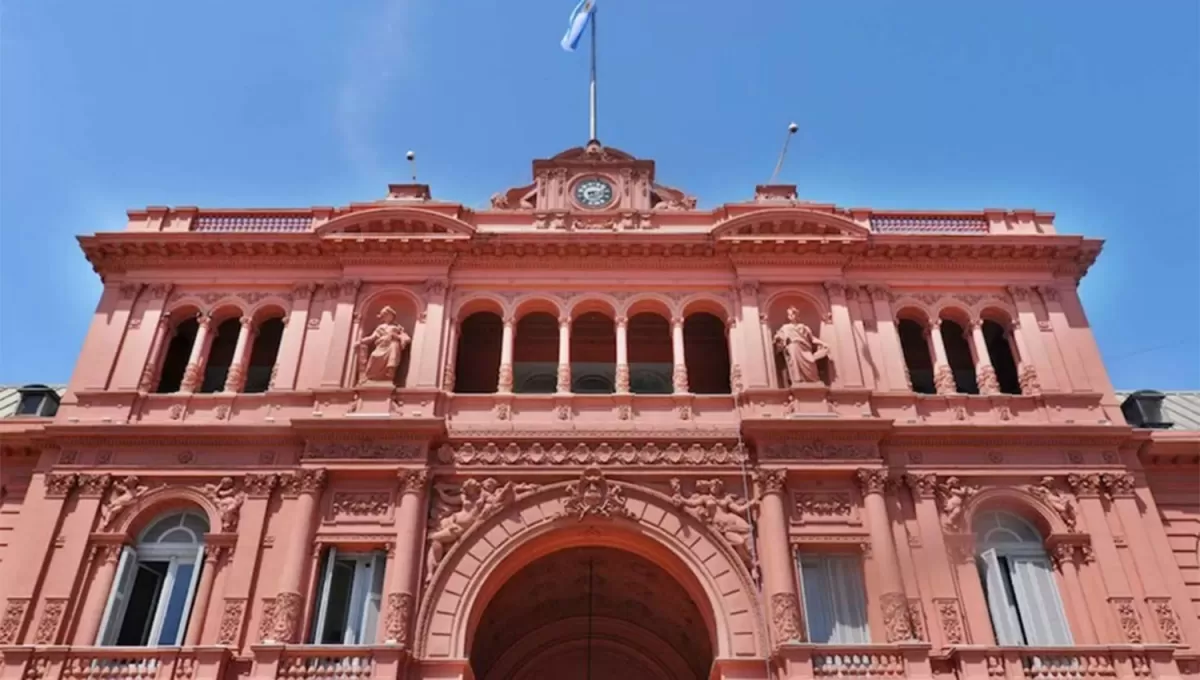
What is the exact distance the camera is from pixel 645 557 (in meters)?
21.9

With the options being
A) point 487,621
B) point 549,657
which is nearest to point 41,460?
point 487,621

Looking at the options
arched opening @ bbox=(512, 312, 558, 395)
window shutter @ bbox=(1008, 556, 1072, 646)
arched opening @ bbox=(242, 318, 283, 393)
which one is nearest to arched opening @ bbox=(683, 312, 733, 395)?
arched opening @ bbox=(512, 312, 558, 395)

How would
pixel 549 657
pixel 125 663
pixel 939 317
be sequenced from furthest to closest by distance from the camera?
pixel 549 657 < pixel 939 317 < pixel 125 663

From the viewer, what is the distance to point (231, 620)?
1961cm

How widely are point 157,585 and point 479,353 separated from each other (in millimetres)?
9743

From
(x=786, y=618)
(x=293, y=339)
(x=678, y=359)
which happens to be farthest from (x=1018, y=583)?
(x=293, y=339)

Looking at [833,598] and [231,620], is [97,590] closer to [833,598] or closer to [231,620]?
[231,620]

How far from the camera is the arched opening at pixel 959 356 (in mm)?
25328

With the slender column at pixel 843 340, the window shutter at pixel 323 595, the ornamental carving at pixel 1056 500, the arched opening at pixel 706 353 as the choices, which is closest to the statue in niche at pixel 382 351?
the window shutter at pixel 323 595

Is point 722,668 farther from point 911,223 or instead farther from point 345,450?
point 911,223

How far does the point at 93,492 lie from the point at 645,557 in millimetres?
12367

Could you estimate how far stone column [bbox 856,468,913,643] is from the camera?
1947cm

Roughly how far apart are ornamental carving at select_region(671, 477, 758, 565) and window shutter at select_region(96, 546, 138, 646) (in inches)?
465

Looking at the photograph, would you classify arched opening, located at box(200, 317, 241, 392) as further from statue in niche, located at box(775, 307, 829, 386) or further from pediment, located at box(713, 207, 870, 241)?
statue in niche, located at box(775, 307, 829, 386)
